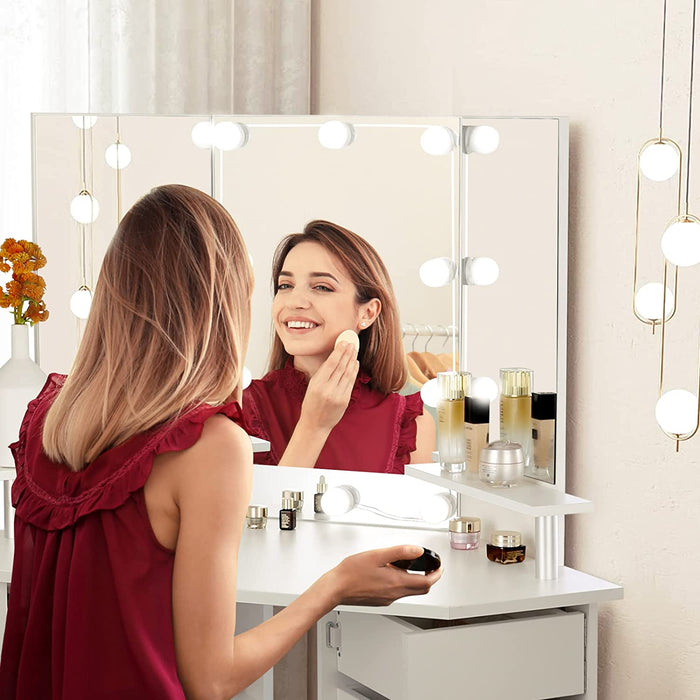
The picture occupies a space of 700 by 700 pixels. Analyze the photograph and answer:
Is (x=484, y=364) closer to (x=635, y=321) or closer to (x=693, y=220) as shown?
(x=635, y=321)

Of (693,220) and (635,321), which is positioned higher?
(693,220)

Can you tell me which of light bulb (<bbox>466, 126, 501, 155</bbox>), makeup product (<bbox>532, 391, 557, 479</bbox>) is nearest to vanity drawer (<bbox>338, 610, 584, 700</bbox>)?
makeup product (<bbox>532, 391, 557, 479</bbox>)

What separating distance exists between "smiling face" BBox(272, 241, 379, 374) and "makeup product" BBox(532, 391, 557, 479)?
1.31 ft

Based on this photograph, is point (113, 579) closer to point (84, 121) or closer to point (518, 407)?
point (518, 407)

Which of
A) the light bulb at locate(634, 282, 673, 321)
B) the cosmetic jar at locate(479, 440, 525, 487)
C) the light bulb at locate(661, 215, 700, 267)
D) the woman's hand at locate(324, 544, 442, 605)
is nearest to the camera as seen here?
the woman's hand at locate(324, 544, 442, 605)

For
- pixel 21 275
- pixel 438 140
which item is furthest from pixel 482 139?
pixel 21 275

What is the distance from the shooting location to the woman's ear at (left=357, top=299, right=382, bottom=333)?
6.39 feet

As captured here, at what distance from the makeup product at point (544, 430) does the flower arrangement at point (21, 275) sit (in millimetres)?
956

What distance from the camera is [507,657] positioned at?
1554 millimetres

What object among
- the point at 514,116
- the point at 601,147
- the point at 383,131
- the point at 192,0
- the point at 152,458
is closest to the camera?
the point at 152,458

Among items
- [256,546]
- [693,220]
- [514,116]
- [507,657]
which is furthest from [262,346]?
[693,220]

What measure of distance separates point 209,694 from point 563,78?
1231 mm

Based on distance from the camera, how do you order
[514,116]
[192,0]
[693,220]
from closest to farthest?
[693,220], [514,116], [192,0]

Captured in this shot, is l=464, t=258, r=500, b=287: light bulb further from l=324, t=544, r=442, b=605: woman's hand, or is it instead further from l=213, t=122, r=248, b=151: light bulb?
l=324, t=544, r=442, b=605: woman's hand
